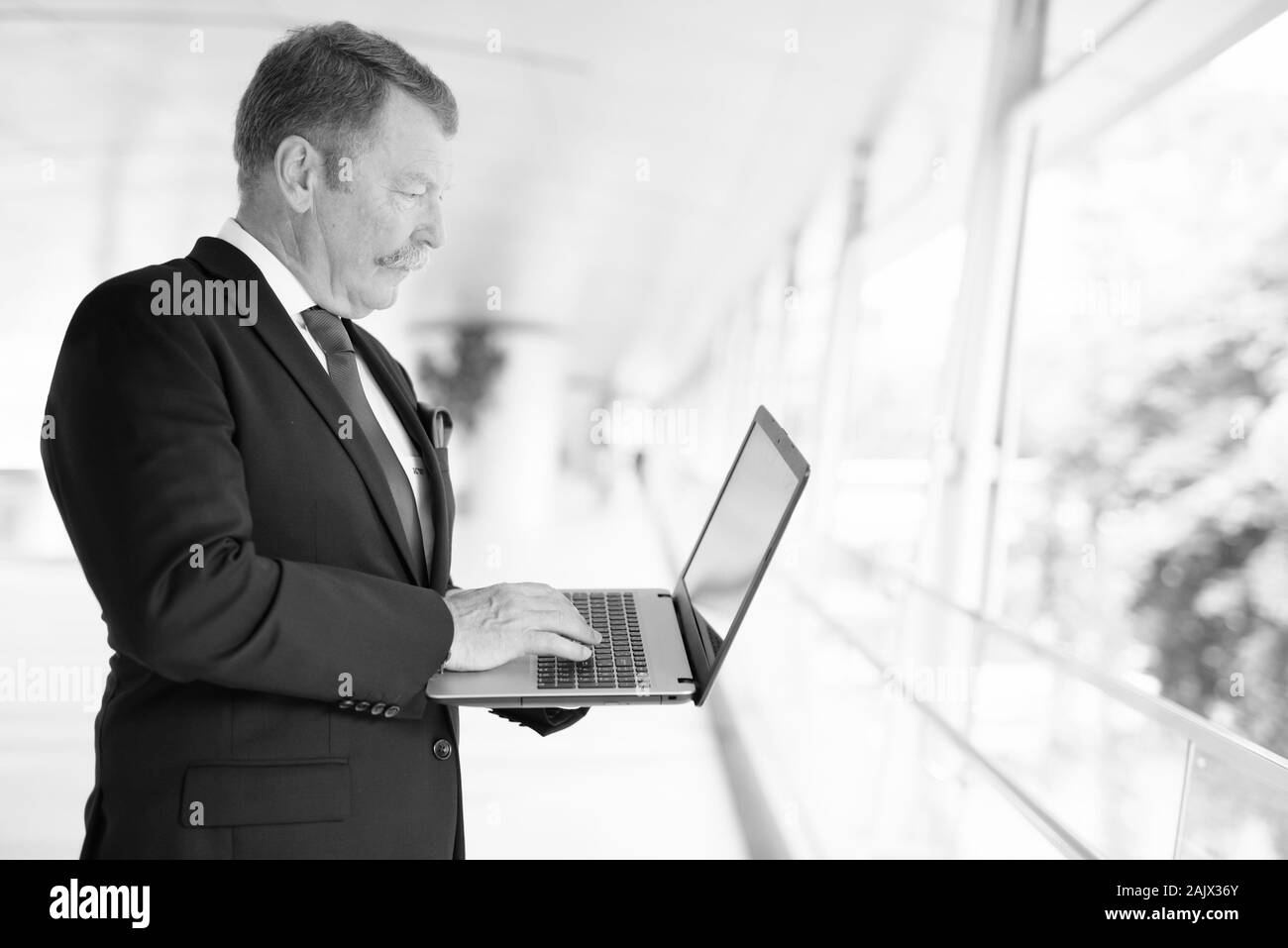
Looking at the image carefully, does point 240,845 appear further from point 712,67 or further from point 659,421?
point 659,421

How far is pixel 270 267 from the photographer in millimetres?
1104

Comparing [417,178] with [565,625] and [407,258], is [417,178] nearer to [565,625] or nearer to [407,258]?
[407,258]

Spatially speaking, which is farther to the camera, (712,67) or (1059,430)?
(1059,430)

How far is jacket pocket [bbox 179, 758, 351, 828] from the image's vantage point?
999 mm

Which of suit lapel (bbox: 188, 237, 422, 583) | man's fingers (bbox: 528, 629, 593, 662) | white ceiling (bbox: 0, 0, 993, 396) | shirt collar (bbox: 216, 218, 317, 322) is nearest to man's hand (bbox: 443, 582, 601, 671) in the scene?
man's fingers (bbox: 528, 629, 593, 662)

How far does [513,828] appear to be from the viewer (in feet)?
10.4

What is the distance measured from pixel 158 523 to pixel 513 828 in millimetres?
2567

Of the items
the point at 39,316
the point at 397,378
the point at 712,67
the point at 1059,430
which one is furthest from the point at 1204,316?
the point at 39,316

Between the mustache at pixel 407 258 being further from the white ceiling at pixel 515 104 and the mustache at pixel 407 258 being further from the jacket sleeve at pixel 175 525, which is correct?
the white ceiling at pixel 515 104

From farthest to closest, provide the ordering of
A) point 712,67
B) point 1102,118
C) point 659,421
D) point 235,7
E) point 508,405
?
1. point 659,421
2. point 508,405
3. point 712,67
4. point 235,7
5. point 1102,118

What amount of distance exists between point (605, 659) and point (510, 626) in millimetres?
207

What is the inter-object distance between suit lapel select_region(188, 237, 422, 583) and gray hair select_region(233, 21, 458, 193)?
5.7 inches

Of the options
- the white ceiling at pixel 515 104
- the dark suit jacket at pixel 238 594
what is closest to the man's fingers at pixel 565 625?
the dark suit jacket at pixel 238 594

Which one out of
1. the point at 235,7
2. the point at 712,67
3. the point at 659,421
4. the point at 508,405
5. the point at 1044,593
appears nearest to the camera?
the point at 235,7
